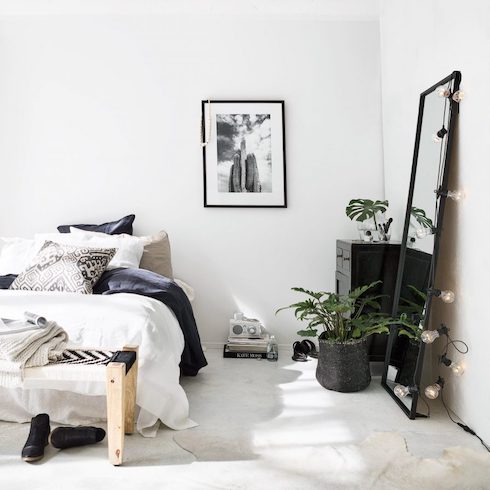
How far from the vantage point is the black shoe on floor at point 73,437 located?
204 cm

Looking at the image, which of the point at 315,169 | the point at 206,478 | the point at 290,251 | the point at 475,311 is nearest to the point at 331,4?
the point at 315,169

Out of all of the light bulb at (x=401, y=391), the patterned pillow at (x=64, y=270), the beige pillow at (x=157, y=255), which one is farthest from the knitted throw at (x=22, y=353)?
the light bulb at (x=401, y=391)

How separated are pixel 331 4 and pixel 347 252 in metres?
1.99

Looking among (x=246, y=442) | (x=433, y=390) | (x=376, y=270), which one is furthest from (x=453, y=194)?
(x=246, y=442)

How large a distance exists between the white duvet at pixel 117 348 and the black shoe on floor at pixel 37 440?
0.59 feet

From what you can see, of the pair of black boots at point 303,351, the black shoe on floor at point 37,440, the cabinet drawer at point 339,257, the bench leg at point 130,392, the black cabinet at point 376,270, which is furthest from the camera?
the pair of black boots at point 303,351

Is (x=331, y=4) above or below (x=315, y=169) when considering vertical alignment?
above

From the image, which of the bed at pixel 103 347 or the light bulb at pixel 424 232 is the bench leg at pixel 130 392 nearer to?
the bed at pixel 103 347

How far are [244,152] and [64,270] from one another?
169cm

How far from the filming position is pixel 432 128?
2688mm

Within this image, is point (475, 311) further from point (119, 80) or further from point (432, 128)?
point (119, 80)

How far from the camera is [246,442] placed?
7.14 ft

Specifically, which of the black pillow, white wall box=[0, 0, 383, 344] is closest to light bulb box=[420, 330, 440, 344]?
white wall box=[0, 0, 383, 344]

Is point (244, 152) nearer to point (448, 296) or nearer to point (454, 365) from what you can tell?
point (448, 296)
